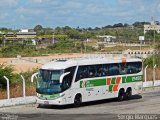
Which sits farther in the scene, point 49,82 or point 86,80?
point 86,80

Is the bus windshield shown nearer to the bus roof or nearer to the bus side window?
the bus roof

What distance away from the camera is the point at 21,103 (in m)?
25.2

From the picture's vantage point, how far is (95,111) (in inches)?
865

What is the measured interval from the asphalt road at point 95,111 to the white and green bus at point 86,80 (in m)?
0.57

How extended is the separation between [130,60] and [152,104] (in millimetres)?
4536

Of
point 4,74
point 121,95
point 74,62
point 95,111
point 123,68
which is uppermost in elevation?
point 74,62

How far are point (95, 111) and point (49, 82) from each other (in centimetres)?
306

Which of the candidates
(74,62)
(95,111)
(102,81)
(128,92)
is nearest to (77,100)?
(74,62)

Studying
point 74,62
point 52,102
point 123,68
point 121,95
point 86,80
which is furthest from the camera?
point 123,68

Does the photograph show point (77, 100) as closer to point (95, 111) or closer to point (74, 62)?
point (74, 62)

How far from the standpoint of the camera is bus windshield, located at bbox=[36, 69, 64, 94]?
23.4m

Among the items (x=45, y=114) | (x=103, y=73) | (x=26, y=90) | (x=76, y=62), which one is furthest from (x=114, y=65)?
(x=45, y=114)

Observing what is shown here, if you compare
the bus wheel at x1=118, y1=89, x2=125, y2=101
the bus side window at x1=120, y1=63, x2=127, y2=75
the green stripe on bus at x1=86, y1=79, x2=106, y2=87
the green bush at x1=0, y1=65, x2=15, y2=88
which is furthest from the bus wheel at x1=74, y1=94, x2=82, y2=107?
the green bush at x1=0, y1=65, x2=15, y2=88

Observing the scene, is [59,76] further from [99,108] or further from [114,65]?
[114,65]
